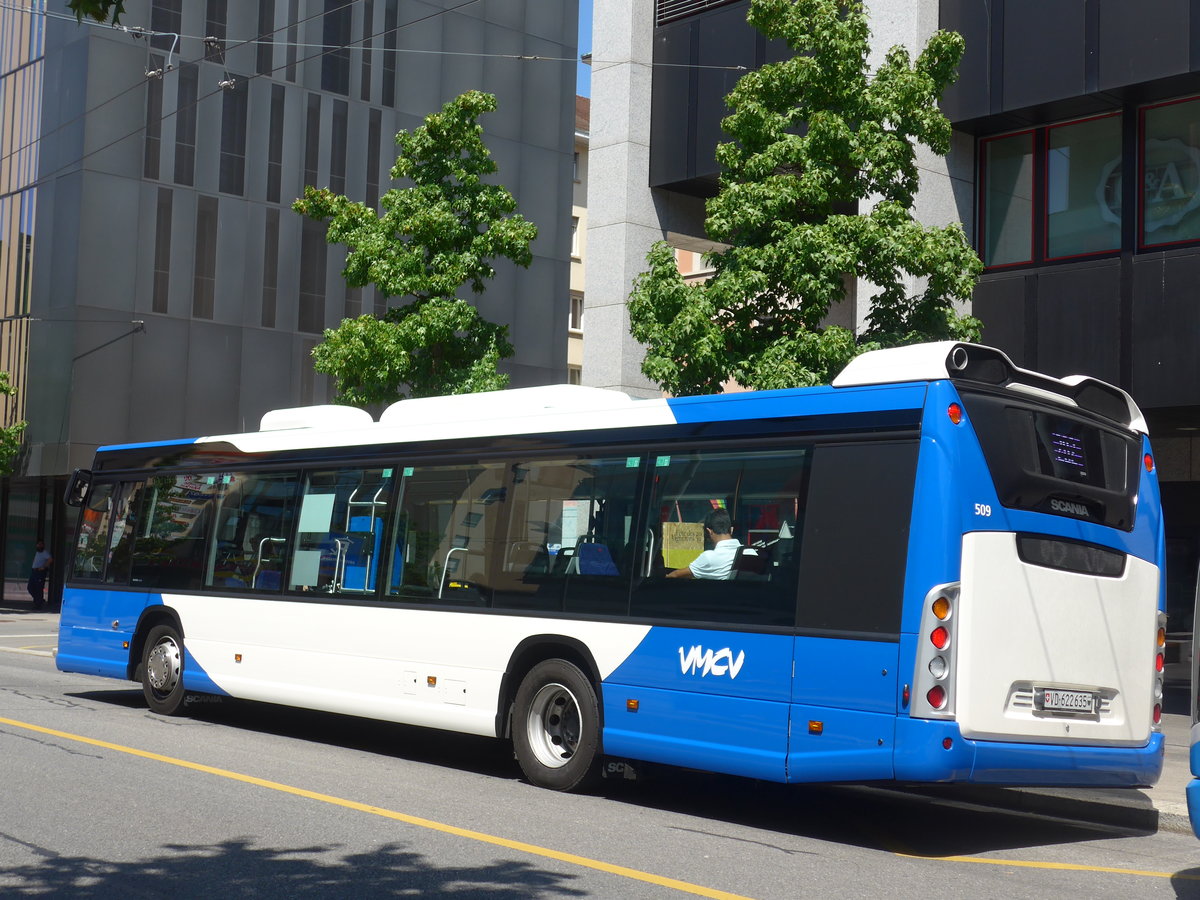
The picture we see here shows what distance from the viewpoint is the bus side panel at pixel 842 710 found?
A: 786cm

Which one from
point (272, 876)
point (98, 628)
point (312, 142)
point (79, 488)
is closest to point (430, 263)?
point (79, 488)

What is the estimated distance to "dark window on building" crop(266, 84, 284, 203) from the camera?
37312mm

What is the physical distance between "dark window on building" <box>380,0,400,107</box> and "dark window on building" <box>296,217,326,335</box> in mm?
4160

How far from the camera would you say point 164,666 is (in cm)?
1395

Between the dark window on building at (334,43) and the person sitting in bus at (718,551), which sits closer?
the person sitting in bus at (718,551)

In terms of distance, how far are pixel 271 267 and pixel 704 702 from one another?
3071cm

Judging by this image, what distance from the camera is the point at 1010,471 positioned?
8.19 m

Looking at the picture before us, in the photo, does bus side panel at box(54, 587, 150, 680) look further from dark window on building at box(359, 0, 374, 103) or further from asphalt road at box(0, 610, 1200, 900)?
dark window on building at box(359, 0, 374, 103)

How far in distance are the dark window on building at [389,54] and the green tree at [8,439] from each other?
12.4 metres

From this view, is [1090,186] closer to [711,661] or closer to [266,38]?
[711,661]

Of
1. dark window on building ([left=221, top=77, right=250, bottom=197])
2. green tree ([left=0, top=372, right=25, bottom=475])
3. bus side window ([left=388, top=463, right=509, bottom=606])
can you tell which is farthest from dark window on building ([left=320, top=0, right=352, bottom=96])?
bus side window ([left=388, top=463, right=509, bottom=606])

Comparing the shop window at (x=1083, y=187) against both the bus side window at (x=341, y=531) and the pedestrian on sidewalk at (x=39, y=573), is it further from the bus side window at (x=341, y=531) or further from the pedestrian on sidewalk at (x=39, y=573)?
the pedestrian on sidewalk at (x=39, y=573)

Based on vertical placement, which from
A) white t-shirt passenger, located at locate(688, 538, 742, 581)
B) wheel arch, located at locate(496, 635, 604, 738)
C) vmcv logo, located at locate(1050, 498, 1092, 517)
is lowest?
wheel arch, located at locate(496, 635, 604, 738)

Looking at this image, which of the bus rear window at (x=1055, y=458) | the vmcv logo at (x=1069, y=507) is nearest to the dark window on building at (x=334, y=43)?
the bus rear window at (x=1055, y=458)
